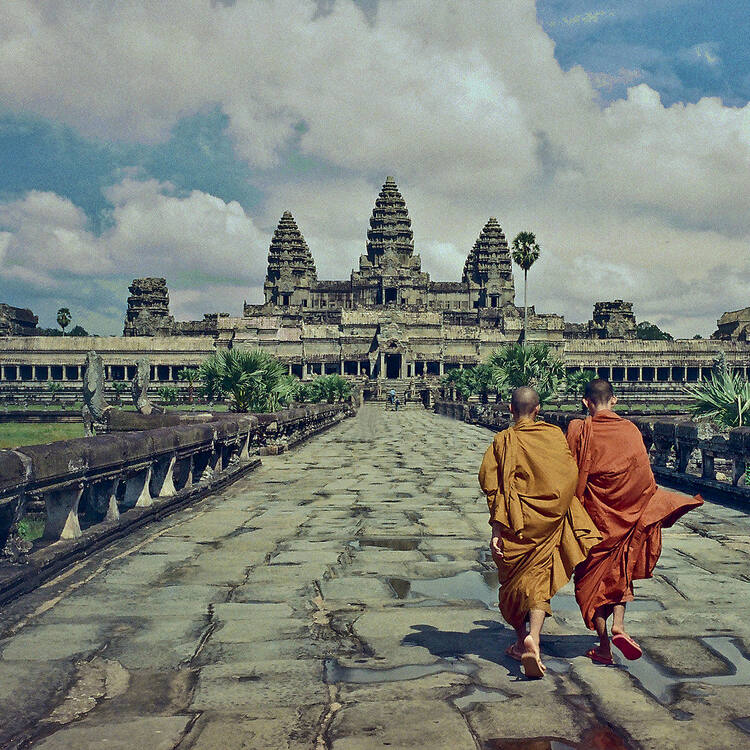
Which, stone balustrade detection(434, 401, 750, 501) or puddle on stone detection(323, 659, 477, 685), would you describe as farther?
stone balustrade detection(434, 401, 750, 501)

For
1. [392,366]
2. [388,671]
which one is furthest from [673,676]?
[392,366]

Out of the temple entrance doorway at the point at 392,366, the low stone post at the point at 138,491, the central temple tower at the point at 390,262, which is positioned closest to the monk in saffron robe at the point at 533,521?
the low stone post at the point at 138,491

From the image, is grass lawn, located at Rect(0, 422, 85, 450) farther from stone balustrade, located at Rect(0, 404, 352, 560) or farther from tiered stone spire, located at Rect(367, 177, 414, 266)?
tiered stone spire, located at Rect(367, 177, 414, 266)

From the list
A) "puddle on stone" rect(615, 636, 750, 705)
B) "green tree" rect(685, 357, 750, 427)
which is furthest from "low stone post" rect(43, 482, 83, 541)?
"green tree" rect(685, 357, 750, 427)

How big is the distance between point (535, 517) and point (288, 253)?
3860 inches

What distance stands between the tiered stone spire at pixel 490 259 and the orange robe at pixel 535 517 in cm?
9470

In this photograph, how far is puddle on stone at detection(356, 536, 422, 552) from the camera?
22.7 feet

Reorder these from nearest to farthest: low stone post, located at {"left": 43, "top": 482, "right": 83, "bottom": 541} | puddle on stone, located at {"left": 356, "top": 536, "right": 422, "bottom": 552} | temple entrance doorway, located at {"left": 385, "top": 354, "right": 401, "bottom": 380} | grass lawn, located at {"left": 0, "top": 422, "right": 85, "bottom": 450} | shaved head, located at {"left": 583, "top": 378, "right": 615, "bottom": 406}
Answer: shaved head, located at {"left": 583, "top": 378, "right": 615, "bottom": 406} < low stone post, located at {"left": 43, "top": 482, "right": 83, "bottom": 541} < puddle on stone, located at {"left": 356, "top": 536, "right": 422, "bottom": 552} < grass lawn, located at {"left": 0, "top": 422, "right": 85, "bottom": 450} < temple entrance doorway, located at {"left": 385, "top": 354, "right": 401, "bottom": 380}

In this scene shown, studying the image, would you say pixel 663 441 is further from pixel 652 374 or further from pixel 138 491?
pixel 652 374

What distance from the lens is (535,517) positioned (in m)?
4.08

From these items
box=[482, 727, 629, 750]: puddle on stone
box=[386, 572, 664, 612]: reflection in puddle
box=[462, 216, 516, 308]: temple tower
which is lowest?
box=[386, 572, 664, 612]: reflection in puddle

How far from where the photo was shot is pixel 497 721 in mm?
3287

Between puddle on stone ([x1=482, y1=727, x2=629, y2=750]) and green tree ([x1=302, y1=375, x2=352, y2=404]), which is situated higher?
green tree ([x1=302, y1=375, x2=352, y2=404])

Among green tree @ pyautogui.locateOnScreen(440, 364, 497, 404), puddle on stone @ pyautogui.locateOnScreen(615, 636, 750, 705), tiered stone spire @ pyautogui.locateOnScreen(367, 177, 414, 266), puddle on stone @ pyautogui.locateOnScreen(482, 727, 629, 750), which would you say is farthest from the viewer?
tiered stone spire @ pyautogui.locateOnScreen(367, 177, 414, 266)
